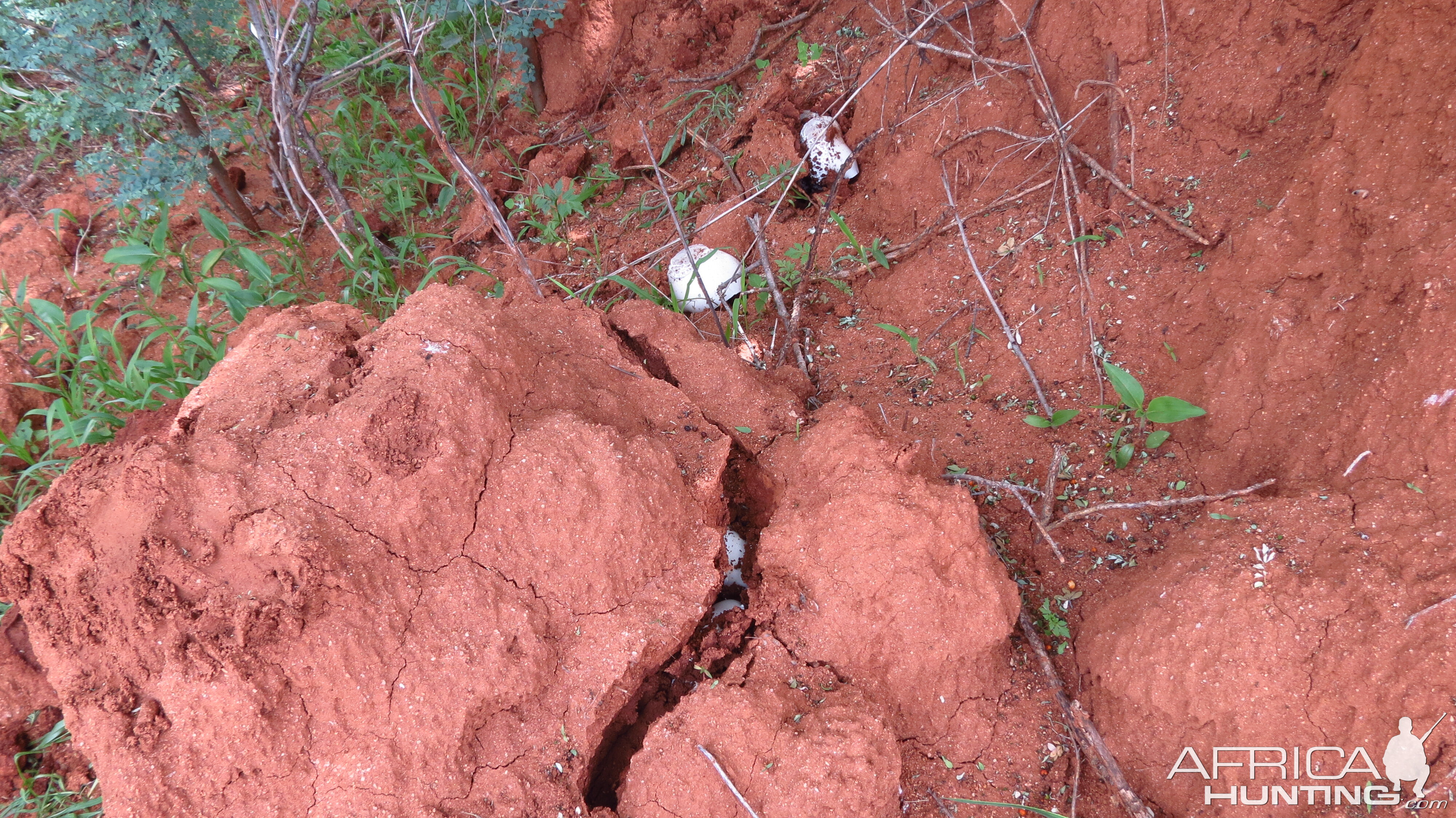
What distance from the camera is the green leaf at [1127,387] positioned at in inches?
88.0

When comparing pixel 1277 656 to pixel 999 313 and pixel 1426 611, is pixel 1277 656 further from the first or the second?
pixel 999 313

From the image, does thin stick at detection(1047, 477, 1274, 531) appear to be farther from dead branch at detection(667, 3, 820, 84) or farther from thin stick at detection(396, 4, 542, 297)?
dead branch at detection(667, 3, 820, 84)

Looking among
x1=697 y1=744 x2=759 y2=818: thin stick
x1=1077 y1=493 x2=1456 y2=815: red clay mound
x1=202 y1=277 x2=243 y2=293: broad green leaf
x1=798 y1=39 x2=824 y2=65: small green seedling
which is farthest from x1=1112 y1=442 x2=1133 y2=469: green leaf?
x1=202 y1=277 x2=243 y2=293: broad green leaf

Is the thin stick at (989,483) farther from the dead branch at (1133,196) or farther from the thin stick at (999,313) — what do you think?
the dead branch at (1133,196)

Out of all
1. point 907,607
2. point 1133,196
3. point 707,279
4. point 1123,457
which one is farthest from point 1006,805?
point 707,279

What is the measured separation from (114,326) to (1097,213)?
14.3ft

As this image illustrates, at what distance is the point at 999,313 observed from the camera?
2.79 meters

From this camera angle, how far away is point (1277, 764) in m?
1.63

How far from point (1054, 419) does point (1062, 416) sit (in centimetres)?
3

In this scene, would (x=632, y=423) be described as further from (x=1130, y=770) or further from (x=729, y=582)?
(x=1130, y=770)

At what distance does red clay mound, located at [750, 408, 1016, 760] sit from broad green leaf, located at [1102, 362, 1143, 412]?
26.5 inches

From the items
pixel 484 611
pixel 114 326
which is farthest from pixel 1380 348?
pixel 114 326

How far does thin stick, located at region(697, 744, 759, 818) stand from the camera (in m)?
1.68

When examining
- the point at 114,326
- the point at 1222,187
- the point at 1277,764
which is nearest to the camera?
the point at 1277,764
